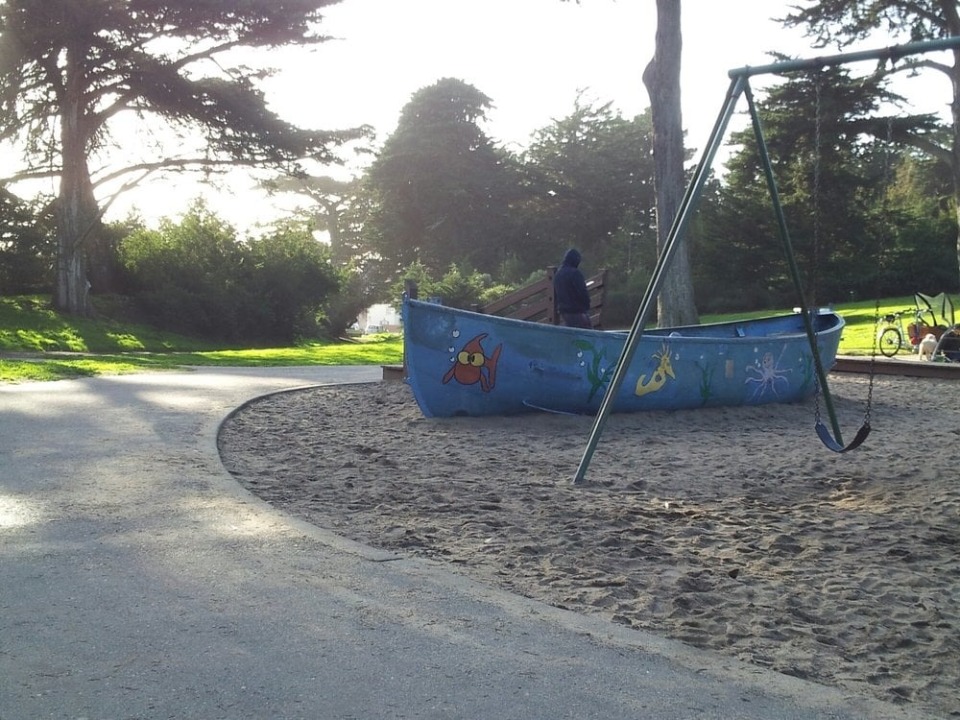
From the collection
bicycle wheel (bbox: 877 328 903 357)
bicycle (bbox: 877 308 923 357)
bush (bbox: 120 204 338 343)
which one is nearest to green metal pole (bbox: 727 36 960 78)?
bicycle (bbox: 877 308 923 357)

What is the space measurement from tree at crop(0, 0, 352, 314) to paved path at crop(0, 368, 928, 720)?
22.9m

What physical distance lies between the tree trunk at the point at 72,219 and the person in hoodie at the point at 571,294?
2104cm

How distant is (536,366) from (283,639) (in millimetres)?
7407

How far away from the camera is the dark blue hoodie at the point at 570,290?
12461 mm

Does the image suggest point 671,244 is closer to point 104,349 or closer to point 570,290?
point 570,290

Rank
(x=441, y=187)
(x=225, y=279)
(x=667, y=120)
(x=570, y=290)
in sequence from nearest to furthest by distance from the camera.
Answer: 1. (x=570, y=290)
2. (x=667, y=120)
3. (x=225, y=279)
4. (x=441, y=187)

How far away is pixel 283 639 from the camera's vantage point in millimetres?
3941

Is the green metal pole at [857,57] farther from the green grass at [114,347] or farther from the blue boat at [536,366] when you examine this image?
the green grass at [114,347]

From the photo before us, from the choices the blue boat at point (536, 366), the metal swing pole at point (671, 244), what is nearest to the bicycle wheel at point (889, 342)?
the blue boat at point (536, 366)

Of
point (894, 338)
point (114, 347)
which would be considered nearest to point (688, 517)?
point (894, 338)

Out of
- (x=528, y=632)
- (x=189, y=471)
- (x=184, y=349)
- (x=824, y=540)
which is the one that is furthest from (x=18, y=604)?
(x=184, y=349)

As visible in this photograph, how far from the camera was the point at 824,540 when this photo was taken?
5.86 meters

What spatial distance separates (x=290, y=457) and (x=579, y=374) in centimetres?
387

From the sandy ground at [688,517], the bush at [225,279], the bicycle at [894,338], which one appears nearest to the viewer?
the sandy ground at [688,517]
